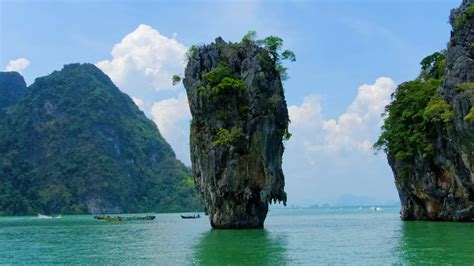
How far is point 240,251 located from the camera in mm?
28609

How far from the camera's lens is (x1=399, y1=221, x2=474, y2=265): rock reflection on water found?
78.1ft

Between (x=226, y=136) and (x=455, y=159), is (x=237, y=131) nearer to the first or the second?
(x=226, y=136)

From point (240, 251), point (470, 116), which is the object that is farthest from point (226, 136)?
point (470, 116)

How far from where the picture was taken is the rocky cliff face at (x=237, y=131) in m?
43.9

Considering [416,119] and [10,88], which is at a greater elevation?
[10,88]

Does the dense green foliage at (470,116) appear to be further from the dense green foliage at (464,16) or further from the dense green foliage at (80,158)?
the dense green foliage at (80,158)

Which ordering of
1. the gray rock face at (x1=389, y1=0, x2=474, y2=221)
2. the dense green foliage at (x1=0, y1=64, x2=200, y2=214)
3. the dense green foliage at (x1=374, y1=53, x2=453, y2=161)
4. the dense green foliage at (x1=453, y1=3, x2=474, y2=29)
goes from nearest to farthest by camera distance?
the gray rock face at (x1=389, y1=0, x2=474, y2=221), the dense green foliage at (x1=453, y1=3, x2=474, y2=29), the dense green foliage at (x1=374, y1=53, x2=453, y2=161), the dense green foliage at (x1=0, y1=64, x2=200, y2=214)

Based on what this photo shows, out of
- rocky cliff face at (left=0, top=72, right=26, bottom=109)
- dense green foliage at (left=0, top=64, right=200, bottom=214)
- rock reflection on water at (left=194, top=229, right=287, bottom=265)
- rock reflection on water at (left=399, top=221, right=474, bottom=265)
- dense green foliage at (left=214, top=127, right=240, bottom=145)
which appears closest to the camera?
rock reflection on water at (left=399, top=221, right=474, bottom=265)

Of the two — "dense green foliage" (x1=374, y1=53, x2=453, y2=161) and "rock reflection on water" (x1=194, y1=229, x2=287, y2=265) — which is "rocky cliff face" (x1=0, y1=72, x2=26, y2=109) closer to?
"dense green foliage" (x1=374, y1=53, x2=453, y2=161)

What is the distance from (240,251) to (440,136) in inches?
1076

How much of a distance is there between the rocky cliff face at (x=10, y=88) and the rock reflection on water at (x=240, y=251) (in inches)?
6466

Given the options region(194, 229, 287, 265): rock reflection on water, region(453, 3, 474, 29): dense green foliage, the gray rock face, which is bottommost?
region(194, 229, 287, 265): rock reflection on water

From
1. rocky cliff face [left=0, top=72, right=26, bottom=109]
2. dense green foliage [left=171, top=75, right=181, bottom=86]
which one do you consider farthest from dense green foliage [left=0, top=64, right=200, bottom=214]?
dense green foliage [left=171, top=75, right=181, bottom=86]

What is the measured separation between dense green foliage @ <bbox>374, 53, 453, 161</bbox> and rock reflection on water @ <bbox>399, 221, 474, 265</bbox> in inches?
439
